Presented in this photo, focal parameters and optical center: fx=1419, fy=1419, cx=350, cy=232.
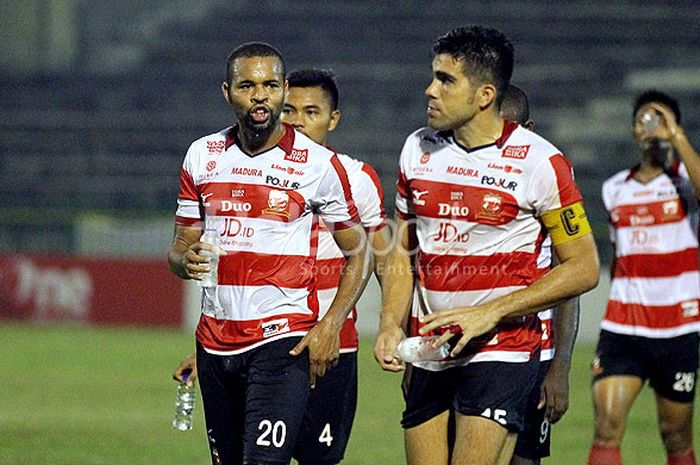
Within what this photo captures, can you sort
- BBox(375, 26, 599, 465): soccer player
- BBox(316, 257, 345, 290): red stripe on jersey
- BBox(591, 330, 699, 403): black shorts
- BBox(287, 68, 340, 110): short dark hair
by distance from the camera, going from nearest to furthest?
BBox(375, 26, 599, 465): soccer player → BBox(316, 257, 345, 290): red stripe on jersey → BBox(287, 68, 340, 110): short dark hair → BBox(591, 330, 699, 403): black shorts

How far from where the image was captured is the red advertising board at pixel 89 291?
74.1ft

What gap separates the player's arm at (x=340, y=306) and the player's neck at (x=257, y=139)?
51 centimetres

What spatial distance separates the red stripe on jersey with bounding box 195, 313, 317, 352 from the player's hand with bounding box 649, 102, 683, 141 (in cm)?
326

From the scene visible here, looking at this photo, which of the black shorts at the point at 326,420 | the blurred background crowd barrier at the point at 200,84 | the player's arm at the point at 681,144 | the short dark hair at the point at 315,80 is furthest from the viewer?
the blurred background crowd barrier at the point at 200,84

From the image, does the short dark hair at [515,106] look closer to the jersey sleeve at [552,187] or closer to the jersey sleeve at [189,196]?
the jersey sleeve at [552,187]

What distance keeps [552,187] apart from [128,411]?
8404mm

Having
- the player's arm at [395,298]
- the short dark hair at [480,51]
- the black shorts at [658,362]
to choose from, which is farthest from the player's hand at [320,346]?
the black shorts at [658,362]

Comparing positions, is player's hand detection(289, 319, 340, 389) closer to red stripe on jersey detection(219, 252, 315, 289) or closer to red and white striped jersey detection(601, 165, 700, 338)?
red stripe on jersey detection(219, 252, 315, 289)

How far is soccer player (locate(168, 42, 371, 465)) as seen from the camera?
6.09 m

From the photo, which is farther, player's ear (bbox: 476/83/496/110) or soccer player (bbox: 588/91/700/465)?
soccer player (bbox: 588/91/700/465)

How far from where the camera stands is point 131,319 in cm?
2283

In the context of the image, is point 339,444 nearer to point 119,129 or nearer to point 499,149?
point 499,149

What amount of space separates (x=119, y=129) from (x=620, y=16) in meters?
10.6

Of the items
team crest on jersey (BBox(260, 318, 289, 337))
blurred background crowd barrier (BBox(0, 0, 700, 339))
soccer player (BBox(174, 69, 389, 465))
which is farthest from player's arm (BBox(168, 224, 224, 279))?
blurred background crowd barrier (BBox(0, 0, 700, 339))
